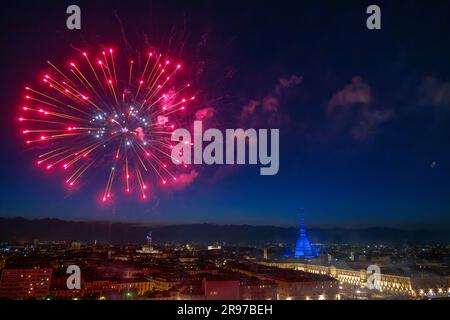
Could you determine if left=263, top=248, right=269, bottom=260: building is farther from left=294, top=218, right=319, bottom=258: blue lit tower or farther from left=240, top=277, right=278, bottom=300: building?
left=240, top=277, right=278, bottom=300: building

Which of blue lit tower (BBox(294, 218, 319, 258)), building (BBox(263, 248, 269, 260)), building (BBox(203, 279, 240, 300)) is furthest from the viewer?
blue lit tower (BBox(294, 218, 319, 258))

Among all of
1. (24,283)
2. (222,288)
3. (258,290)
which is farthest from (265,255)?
(24,283)

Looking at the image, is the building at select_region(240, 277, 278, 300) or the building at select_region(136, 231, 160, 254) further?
the building at select_region(136, 231, 160, 254)

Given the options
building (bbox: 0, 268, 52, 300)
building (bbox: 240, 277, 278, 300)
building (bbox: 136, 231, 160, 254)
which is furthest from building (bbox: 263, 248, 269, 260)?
building (bbox: 0, 268, 52, 300)

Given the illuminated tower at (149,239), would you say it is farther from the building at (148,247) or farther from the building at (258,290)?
the building at (258,290)

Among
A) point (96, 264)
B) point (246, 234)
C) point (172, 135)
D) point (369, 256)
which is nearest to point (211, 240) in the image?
point (246, 234)

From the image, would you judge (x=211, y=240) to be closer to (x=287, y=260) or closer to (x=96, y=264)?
(x=96, y=264)

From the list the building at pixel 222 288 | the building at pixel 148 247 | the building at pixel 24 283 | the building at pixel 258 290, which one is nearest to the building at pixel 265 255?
the building at pixel 148 247

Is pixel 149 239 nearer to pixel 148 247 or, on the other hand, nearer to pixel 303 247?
pixel 148 247
